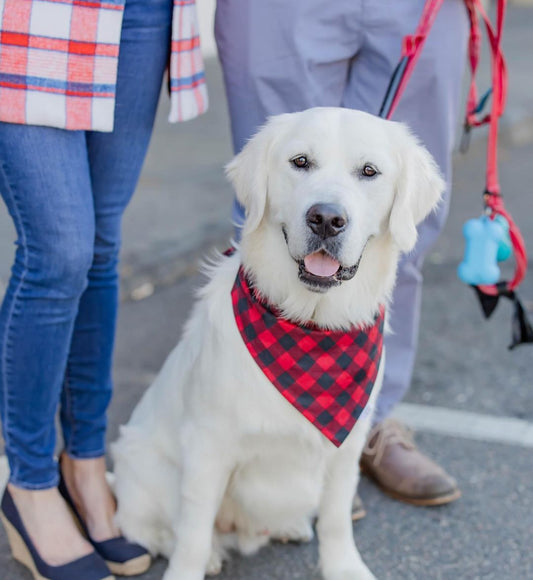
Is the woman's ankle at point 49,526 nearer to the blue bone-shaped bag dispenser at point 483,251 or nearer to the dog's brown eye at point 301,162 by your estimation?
the dog's brown eye at point 301,162

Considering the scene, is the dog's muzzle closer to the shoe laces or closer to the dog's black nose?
the dog's black nose

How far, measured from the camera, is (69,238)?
2150 mm

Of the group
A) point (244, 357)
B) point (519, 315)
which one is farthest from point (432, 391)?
point (244, 357)

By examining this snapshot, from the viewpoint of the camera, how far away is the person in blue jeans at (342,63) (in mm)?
2467

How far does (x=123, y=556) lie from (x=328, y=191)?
124cm

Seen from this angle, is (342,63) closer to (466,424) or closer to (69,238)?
(69,238)

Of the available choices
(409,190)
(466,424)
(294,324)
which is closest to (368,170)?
(409,190)

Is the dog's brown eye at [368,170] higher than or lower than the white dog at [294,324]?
higher

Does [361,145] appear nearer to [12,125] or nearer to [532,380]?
[12,125]

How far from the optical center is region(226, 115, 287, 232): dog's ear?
7.41 ft

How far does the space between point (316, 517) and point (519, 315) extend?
3.14ft

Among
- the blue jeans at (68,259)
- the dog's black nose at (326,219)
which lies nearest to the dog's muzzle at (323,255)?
the dog's black nose at (326,219)

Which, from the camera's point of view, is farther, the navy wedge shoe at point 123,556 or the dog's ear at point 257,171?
the navy wedge shoe at point 123,556

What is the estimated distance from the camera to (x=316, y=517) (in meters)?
2.81
